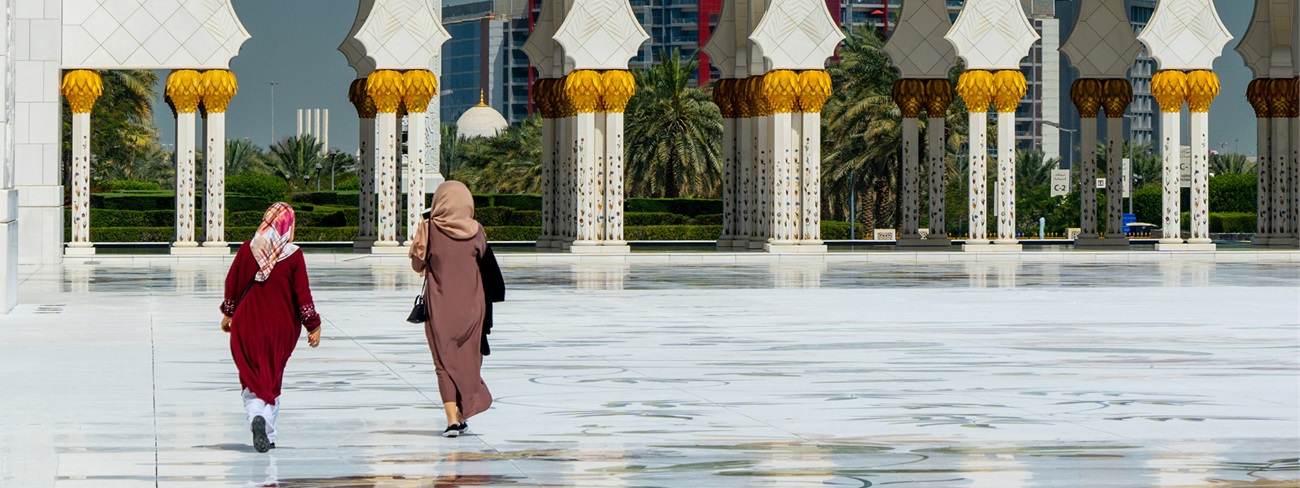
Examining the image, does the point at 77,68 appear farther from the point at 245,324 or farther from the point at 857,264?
the point at 245,324

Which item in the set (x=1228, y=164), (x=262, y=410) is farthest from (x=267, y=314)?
(x=1228, y=164)

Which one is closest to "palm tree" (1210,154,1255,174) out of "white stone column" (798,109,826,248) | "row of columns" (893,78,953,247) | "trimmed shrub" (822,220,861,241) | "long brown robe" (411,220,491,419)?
"trimmed shrub" (822,220,861,241)

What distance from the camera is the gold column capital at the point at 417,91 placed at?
28.9 metres

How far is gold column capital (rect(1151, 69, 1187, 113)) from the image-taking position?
3120 cm

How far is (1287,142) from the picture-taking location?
108 ft

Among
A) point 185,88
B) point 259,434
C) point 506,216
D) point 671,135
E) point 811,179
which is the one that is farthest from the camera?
point 671,135

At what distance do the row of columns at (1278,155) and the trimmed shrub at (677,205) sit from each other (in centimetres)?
1920

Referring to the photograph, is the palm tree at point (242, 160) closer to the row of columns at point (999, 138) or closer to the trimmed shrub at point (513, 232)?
the trimmed shrub at point (513, 232)

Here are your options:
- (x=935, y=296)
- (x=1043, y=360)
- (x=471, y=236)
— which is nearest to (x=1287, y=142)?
(x=935, y=296)

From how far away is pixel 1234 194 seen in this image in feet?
200

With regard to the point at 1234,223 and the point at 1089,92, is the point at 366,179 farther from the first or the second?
the point at 1234,223

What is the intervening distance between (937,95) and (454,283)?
83.6 ft

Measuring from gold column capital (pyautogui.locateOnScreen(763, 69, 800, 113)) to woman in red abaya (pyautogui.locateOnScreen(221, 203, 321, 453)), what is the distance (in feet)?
73.2

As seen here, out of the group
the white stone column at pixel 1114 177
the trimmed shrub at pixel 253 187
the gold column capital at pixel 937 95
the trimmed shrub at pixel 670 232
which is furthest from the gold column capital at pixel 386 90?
the trimmed shrub at pixel 253 187
